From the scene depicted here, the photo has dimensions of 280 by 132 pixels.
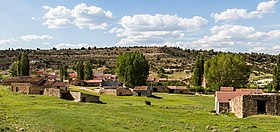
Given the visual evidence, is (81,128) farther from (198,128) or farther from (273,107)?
Answer: (273,107)

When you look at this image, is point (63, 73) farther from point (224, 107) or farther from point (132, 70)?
point (224, 107)

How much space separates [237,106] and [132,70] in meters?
68.5

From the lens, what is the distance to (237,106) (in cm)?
4750

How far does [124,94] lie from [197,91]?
33.6 m

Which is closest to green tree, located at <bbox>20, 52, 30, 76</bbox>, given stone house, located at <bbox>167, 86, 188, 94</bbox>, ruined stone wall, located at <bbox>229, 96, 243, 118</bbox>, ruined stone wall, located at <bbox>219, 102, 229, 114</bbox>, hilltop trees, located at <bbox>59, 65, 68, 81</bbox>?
hilltop trees, located at <bbox>59, 65, 68, 81</bbox>

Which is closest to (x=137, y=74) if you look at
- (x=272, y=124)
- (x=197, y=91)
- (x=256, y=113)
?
(x=197, y=91)

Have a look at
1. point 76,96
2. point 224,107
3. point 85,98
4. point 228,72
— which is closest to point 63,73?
point 228,72

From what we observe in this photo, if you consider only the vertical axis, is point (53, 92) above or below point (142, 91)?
above

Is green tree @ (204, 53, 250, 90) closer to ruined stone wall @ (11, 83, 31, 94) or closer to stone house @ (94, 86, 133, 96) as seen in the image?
stone house @ (94, 86, 133, 96)

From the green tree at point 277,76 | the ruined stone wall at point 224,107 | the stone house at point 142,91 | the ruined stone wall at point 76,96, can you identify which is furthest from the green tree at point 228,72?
the ruined stone wall at point 224,107

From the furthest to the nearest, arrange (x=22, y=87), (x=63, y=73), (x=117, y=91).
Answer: (x=63, y=73) → (x=117, y=91) → (x=22, y=87)

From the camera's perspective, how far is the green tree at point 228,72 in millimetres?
109562

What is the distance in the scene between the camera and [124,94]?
9406 centimetres

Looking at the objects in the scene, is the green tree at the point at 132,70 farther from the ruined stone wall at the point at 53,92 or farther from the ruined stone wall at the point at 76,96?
the ruined stone wall at the point at 76,96
